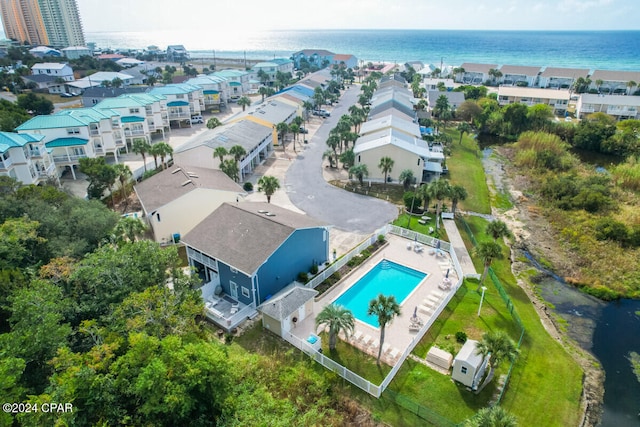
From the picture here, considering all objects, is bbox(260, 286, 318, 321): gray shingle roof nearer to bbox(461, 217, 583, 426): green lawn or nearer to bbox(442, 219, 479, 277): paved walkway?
bbox(461, 217, 583, 426): green lawn

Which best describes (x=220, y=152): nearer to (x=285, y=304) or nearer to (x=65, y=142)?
(x=65, y=142)

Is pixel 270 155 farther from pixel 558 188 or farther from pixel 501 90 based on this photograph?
pixel 501 90

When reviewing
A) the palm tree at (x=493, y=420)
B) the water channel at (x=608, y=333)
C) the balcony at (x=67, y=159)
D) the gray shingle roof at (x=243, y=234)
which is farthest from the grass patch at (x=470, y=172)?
the balcony at (x=67, y=159)

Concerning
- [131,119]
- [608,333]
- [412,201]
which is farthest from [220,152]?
[608,333]

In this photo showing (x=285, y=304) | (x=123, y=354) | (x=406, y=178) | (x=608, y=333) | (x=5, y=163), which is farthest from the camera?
(x=406, y=178)

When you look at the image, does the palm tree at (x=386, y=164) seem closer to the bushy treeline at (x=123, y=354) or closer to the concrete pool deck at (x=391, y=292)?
the concrete pool deck at (x=391, y=292)

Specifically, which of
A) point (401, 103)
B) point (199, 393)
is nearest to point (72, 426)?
point (199, 393)
